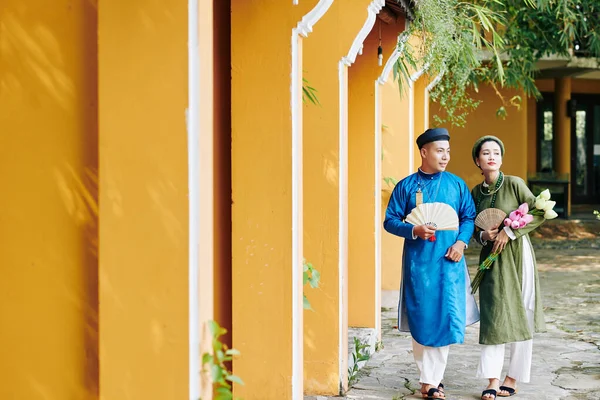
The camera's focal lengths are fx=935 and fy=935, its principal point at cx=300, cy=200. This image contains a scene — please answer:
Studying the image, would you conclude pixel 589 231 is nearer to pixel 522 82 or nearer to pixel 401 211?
pixel 522 82

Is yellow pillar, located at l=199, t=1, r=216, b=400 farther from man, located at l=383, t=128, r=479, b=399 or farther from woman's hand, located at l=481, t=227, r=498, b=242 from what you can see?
woman's hand, located at l=481, t=227, r=498, b=242

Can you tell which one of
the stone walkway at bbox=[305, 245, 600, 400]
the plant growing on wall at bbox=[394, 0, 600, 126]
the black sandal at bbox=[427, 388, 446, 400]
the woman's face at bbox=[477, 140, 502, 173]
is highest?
the plant growing on wall at bbox=[394, 0, 600, 126]

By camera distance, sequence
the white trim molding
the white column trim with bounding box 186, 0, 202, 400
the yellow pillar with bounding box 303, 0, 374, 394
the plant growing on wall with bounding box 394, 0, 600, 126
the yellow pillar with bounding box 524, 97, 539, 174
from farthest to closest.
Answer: the yellow pillar with bounding box 524, 97, 539, 174 → the plant growing on wall with bounding box 394, 0, 600, 126 → the yellow pillar with bounding box 303, 0, 374, 394 → the white trim molding → the white column trim with bounding box 186, 0, 202, 400

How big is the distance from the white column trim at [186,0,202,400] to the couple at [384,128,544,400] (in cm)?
301

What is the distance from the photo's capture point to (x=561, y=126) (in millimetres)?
20203

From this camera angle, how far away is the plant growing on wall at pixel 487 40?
791 cm

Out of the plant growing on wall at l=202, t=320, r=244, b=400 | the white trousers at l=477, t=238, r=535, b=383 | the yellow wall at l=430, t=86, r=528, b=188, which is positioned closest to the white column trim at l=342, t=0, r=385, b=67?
the white trousers at l=477, t=238, r=535, b=383

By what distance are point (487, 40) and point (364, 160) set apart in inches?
281

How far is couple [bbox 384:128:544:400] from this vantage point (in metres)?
5.94

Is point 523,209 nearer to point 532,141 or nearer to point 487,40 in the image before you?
point 487,40

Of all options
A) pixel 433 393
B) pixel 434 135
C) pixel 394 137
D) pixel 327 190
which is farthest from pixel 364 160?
pixel 394 137

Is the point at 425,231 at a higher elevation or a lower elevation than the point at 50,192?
lower

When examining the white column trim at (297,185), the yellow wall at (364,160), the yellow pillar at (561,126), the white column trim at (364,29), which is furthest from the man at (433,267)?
the yellow pillar at (561,126)

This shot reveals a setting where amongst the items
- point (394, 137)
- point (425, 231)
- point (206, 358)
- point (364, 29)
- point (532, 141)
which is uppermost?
point (364, 29)
